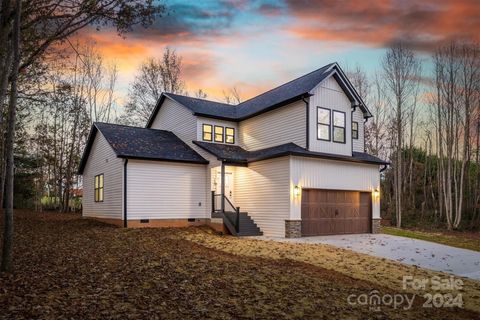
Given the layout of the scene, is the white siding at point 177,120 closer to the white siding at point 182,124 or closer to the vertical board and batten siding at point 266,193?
the white siding at point 182,124

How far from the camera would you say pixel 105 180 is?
811 inches

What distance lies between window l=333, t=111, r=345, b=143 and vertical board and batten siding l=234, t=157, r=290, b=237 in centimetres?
374

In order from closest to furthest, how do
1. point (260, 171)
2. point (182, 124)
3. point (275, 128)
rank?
point (260, 171) → point (275, 128) → point (182, 124)

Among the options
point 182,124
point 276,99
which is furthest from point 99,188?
point 276,99

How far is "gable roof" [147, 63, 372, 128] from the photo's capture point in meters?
19.1

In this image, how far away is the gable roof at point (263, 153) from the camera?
57.3ft

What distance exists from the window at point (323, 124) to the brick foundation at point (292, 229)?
4.54 m

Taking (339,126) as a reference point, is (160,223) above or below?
below

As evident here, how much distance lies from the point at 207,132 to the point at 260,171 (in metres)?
4.76

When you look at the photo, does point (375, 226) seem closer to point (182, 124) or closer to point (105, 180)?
point (182, 124)

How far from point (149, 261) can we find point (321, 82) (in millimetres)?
12832

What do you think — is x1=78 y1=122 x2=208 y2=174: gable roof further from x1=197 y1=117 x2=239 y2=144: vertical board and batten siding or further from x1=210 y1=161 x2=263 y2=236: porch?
x1=210 y1=161 x2=263 y2=236: porch

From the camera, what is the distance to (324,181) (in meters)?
18.3

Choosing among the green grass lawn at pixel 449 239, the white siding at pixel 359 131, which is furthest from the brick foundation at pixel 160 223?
the green grass lawn at pixel 449 239
